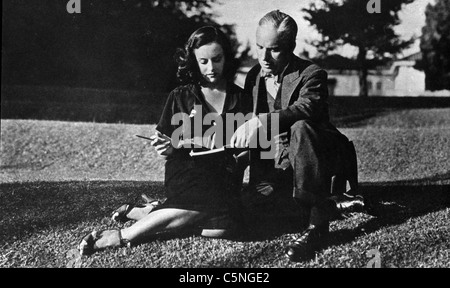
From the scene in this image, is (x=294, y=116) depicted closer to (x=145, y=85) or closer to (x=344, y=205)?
(x=344, y=205)

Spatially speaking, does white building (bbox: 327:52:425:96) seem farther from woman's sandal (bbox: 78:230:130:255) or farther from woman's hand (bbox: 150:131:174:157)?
woman's sandal (bbox: 78:230:130:255)

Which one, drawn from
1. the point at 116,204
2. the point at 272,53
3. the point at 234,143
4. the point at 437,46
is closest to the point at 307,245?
the point at 234,143

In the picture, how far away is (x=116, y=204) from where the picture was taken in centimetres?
266

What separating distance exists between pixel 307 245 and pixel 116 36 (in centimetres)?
178

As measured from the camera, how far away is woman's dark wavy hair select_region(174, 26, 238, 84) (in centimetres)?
250

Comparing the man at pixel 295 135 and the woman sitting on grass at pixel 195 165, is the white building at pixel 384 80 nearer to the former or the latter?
the man at pixel 295 135

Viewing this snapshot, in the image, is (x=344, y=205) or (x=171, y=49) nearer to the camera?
(x=344, y=205)

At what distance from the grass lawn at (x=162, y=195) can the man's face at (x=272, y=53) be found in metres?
0.78

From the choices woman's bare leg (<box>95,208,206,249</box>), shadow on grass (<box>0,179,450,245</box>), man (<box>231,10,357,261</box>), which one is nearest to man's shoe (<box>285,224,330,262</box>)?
man (<box>231,10,357,261</box>)

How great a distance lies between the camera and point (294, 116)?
229 centimetres

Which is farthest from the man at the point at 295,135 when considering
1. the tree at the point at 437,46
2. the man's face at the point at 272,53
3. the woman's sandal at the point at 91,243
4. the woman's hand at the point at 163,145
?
the tree at the point at 437,46

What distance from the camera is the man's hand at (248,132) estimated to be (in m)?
2.35
